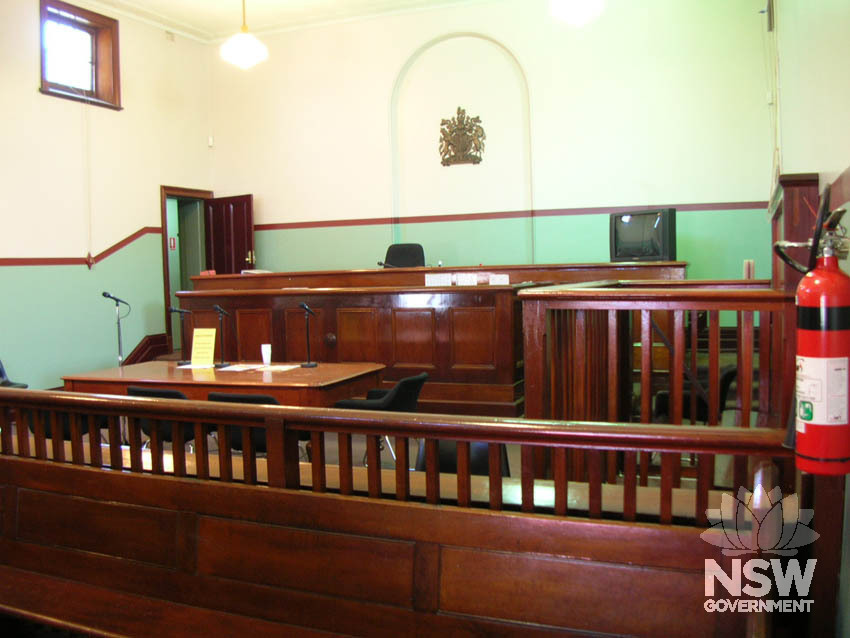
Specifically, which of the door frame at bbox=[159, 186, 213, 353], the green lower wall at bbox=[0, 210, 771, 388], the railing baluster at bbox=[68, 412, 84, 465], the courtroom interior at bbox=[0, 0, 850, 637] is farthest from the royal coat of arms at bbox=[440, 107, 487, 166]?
the railing baluster at bbox=[68, 412, 84, 465]

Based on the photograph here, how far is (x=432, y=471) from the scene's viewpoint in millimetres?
1541

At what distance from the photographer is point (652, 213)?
21.2 feet

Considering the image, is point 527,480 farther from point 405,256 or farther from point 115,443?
point 405,256

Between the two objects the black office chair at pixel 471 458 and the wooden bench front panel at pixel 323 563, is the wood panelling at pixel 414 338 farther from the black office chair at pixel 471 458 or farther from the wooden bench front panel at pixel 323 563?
the wooden bench front panel at pixel 323 563

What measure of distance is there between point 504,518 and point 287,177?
7.84 m

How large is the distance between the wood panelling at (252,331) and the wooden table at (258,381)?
5.39ft

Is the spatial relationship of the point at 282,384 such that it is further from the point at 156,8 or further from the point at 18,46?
the point at 156,8

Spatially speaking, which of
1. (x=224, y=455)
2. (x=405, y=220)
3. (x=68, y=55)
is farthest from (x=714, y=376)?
(x=68, y=55)

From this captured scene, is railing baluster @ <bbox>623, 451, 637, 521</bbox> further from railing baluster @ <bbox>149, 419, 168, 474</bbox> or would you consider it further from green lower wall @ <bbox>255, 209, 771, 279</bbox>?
green lower wall @ <bbox>255, 209, 771, 279</bbox>

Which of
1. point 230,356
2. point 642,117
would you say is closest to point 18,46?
point 230,356

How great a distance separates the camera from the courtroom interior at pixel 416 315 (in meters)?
1.42

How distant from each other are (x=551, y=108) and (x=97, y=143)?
5044 mm

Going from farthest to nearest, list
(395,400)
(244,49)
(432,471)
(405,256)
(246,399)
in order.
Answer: (405,256) → (244,49) → (395,400) → (246,399) → (432,471)

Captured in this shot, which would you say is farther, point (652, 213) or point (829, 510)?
point (652, 213)
